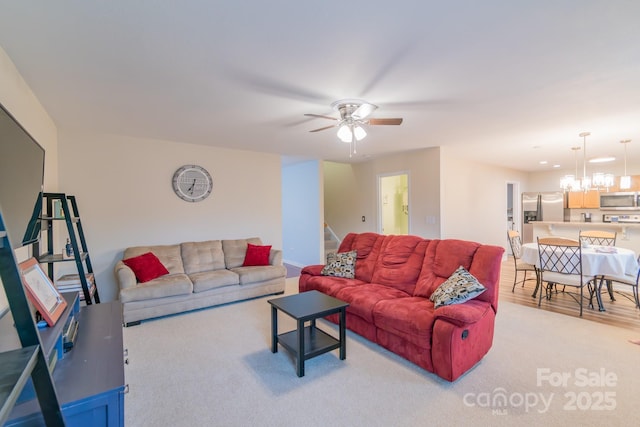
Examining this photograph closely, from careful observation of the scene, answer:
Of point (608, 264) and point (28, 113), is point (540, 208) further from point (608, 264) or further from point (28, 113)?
point (28, 113)

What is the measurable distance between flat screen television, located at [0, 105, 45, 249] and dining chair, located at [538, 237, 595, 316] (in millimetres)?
5157

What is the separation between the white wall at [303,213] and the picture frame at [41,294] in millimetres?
4869

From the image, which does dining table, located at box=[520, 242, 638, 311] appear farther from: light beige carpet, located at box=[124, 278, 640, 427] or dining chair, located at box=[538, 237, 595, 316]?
light beige carpet, located at box=[124, 278, 640, 427]

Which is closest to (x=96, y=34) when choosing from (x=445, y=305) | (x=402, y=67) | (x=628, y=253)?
(x=402, y=67)

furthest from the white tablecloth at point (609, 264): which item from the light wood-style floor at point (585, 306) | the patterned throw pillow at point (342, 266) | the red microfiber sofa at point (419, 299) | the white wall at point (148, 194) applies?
the white wall at point (148, 194)

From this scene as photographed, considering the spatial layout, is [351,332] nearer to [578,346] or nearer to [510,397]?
[510,397]

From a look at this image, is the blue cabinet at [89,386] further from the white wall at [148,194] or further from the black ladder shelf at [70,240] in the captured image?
the white wall at [148,194]

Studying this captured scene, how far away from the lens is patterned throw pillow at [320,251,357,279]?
3.80 metres

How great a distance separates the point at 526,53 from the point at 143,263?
4.48m

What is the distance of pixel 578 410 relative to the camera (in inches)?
78.5

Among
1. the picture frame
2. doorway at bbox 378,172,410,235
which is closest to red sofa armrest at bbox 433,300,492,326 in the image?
the picture frame

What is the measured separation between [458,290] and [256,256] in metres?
3.11

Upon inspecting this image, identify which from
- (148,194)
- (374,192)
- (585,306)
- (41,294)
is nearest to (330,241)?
(374,192)

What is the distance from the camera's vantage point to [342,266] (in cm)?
384
